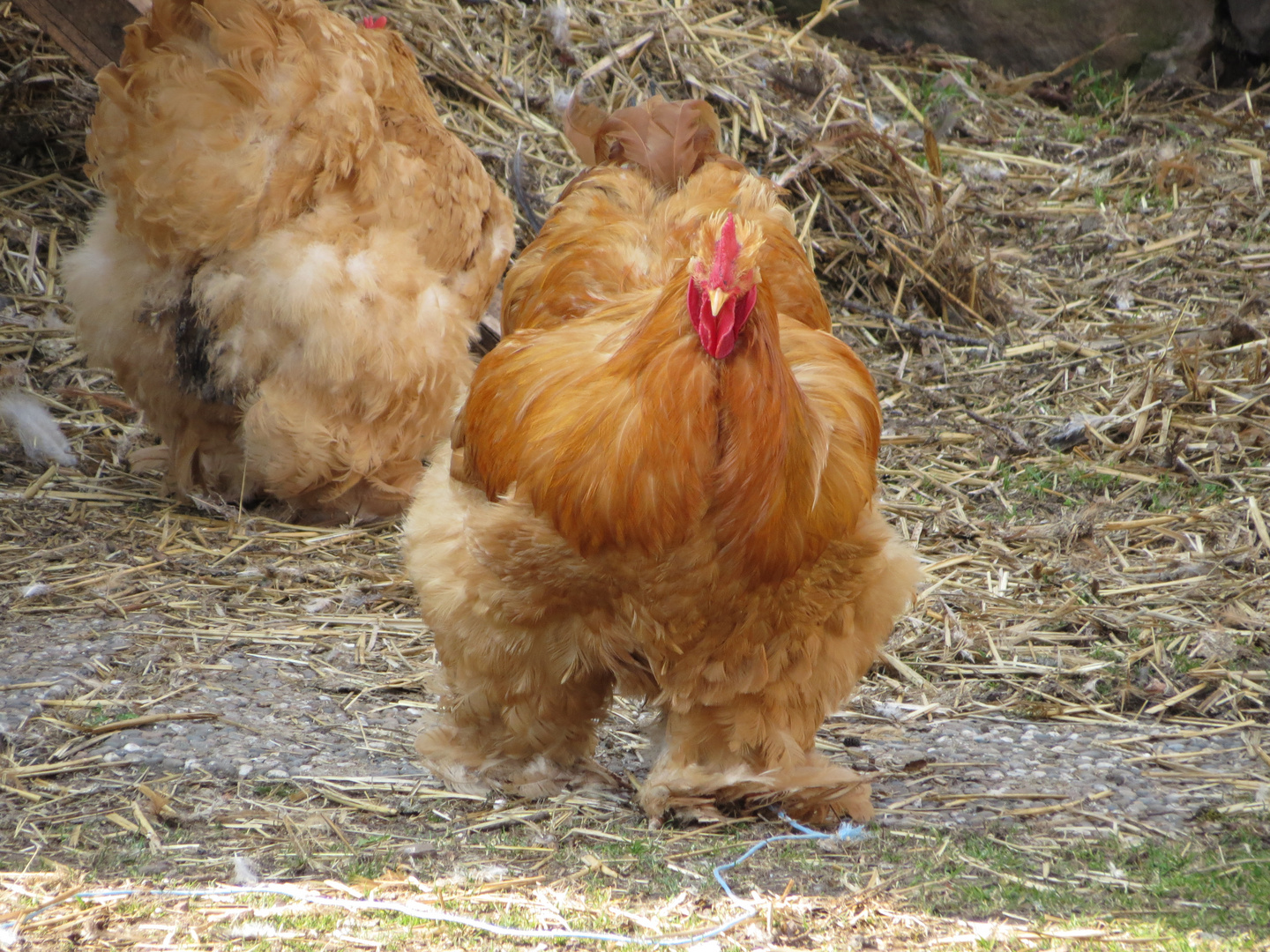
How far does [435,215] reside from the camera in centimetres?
556

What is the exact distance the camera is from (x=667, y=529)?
2.92 metres

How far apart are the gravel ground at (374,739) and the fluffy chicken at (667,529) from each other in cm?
37

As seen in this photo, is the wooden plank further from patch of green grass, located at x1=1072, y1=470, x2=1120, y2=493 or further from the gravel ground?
patch of green grass, located at x1=1072, y1=470, x2=1120, y2=493

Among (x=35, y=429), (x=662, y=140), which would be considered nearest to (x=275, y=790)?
(x=662, y=140)

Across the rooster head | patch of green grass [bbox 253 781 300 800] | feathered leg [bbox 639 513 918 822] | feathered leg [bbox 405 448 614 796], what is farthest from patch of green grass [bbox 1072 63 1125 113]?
patch of green grass [bbox 253 781 300 800]

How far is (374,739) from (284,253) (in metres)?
2.29

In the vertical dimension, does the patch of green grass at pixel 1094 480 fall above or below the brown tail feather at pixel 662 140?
below

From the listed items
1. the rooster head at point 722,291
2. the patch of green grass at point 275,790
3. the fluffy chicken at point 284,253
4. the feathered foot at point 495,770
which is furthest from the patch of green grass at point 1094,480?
the patch of green grass at point 275,790

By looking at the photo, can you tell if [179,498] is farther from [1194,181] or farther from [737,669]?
[1194,181]

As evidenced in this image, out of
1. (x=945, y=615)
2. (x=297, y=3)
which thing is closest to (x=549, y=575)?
(x=945, y=615)

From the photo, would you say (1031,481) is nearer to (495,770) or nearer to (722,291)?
(495,770)

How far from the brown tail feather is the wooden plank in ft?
9.16

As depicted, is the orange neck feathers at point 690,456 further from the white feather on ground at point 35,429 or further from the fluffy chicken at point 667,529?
the white feather on ground at point 35,429

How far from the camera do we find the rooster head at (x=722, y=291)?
2.83m
